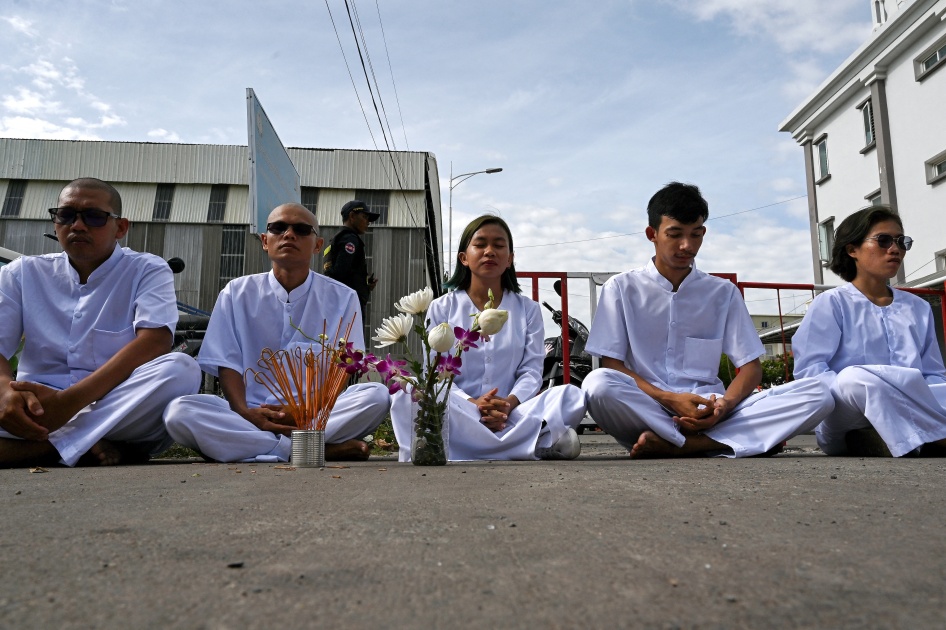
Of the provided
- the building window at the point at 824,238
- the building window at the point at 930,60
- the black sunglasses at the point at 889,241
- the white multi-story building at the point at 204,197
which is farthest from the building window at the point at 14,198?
the black sunglasses at the point at 889,241

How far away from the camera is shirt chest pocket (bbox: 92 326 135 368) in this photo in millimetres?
3615

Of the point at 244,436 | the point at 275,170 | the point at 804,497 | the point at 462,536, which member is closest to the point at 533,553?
the point at 462,536

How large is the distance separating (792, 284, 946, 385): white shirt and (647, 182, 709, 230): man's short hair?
0.83 meters

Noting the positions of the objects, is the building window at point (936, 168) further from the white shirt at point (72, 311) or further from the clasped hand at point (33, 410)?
the clasped hand at point (33, 410)

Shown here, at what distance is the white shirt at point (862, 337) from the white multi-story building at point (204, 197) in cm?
2049

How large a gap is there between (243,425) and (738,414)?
2.37 metres

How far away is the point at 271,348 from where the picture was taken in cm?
400

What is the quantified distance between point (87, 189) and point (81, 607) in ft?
10.4

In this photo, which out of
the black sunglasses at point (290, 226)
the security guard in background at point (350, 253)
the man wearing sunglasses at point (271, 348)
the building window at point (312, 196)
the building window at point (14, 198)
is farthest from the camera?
the building window at point (312, 196)

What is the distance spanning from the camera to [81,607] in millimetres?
901

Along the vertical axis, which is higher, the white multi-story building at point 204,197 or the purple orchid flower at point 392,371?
the white multi-story building at point 204,197

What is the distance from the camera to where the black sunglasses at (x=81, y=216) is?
142 inches

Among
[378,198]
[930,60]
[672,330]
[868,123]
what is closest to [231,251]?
[378,198]

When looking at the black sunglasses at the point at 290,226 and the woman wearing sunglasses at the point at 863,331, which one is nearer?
the woman wearing sunglasses at the point at 863,331
